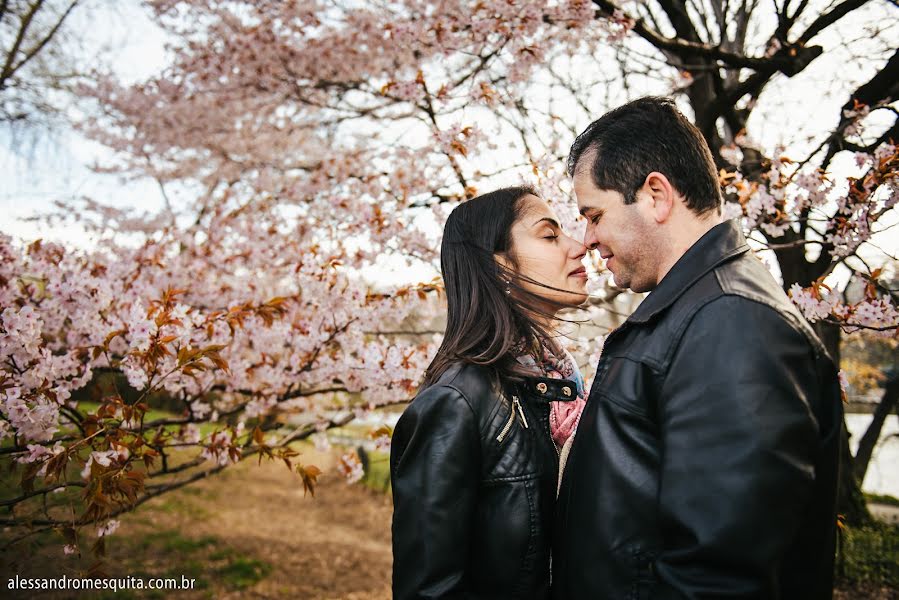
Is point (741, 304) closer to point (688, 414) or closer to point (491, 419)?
point (688, 414)

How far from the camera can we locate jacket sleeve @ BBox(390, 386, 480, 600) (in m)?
1.12

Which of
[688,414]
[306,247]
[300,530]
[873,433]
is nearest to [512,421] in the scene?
[688,414]

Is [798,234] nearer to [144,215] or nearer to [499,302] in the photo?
[499,302]

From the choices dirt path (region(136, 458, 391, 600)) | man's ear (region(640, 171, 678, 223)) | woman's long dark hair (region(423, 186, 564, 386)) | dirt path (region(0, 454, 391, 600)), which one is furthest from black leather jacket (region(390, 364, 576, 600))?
dirt path (region(136, 458, 391, 600))

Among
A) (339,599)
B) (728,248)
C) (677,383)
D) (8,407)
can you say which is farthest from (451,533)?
(339,599)

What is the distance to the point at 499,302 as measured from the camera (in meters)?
1.52

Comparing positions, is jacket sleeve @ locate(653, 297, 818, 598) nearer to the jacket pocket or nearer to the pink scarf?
the jacket pocket

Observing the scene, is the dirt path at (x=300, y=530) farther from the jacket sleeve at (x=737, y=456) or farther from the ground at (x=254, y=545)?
the jacket sleeve at (x=737, y=456)

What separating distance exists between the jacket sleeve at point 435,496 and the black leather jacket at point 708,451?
0.77 ft

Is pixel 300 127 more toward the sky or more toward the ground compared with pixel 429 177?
more toward the sky

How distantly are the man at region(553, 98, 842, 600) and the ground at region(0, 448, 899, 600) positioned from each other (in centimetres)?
402

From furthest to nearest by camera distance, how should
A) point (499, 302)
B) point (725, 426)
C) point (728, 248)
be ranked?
point (499, 302) → point (728, 248) → point (725, 426)

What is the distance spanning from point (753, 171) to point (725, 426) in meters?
4.38

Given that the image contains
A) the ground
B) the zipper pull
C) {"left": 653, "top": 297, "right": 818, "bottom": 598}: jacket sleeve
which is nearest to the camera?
{"left": 653, "top": 297, "right": 818, "bottom": 598}: jacket sleeve
